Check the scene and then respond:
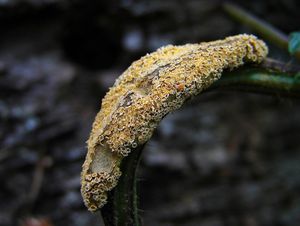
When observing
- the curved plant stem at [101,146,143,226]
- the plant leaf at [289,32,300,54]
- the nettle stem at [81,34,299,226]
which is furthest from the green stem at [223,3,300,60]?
the curved plant stem at [101,146,143,226]

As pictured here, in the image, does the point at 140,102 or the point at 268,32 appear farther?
the point at 268,32

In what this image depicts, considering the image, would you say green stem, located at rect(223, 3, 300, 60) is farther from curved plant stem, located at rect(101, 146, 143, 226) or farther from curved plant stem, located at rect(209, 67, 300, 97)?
curved plant stem, located at rect(101, 146, 143, 226)

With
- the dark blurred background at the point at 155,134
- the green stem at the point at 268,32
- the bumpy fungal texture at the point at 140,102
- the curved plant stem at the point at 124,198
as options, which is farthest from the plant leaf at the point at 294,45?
the dark blurred background at the point at 155,134

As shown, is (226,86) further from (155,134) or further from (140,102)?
(155,134)

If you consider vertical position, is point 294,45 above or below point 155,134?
below

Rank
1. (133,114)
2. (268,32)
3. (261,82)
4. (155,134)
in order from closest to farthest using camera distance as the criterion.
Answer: (133,114)
(261,82)
(268,32)
(155,134)

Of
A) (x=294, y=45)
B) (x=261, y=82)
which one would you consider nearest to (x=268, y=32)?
(x=294, y=45)

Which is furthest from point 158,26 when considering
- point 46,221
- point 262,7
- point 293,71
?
point 293,71
